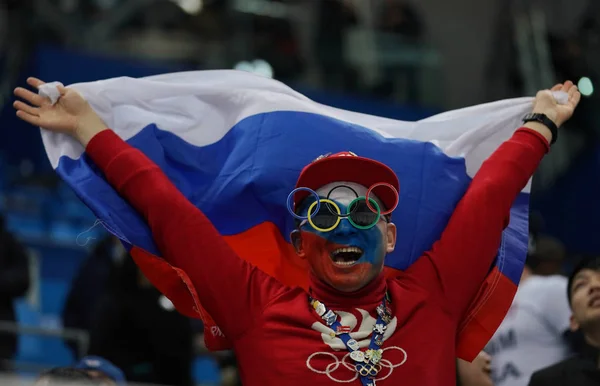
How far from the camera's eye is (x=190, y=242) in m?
3.24

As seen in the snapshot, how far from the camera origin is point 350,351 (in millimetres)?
3057

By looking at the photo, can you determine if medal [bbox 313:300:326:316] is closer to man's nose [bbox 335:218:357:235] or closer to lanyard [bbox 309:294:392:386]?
lanyard [bbox 309:294:392:386]

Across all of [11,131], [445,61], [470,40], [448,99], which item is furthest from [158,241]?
[470,40]

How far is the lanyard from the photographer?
3033 millimetres

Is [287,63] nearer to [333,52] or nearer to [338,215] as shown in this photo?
[333,52]

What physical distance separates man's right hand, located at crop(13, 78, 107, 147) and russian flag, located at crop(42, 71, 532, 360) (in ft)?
0.17

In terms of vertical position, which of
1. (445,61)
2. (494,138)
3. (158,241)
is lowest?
(158,241)

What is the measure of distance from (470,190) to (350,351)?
712 mm

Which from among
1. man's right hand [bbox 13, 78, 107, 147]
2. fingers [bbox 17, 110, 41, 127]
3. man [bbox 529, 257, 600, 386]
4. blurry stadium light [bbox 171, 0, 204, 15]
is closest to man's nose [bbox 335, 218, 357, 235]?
man's right hand [bbox 13, 78, 107, 147]

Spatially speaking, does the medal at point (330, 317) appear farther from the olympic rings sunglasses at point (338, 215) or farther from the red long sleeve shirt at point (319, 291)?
the olympic rings sunglasses at point (338, 215)

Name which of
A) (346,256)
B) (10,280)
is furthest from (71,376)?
(10,280)

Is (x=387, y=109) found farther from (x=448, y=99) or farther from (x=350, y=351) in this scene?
(x=350, y=351)

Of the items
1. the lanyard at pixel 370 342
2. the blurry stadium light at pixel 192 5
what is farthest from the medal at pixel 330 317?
the blurry stadium light at pixel 192 5

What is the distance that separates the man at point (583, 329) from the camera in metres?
3.87
